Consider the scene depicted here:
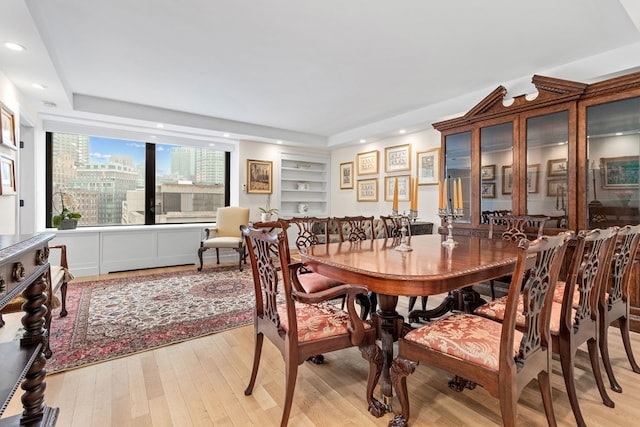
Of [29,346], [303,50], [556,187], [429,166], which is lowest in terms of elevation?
[29,346]

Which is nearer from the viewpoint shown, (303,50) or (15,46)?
(15,46)

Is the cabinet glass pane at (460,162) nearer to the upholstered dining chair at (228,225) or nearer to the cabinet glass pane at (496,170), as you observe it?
the cabinet glass pane at (496,170)

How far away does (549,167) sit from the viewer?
9.77 ft

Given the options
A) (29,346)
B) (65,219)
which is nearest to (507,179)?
(29,346)

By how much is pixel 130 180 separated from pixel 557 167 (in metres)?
5.87

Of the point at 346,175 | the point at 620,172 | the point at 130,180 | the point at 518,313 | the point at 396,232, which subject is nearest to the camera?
the point at 518,313

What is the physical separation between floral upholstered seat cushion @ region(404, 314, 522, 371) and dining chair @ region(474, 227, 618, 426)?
0.97ft

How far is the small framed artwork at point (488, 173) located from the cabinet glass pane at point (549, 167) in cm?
35

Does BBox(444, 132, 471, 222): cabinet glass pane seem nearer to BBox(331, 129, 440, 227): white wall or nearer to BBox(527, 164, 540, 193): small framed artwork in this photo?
BBox(527, 164, 540, 193): small framed artwork

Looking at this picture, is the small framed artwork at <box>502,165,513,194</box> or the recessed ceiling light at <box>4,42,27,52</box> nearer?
the recessed ceiling light at <box>4,42,27,52</box>

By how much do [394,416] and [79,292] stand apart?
3818 millimetres

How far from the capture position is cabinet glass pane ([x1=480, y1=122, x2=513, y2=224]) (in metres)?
3.27

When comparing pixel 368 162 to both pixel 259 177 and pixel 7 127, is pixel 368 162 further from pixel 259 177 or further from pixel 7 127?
pixel 7 127

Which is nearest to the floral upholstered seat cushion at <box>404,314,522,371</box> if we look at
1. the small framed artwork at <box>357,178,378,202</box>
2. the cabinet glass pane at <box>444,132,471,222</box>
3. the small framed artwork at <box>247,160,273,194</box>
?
the cabinet glass pane at <box>444,132,471,222</box>
